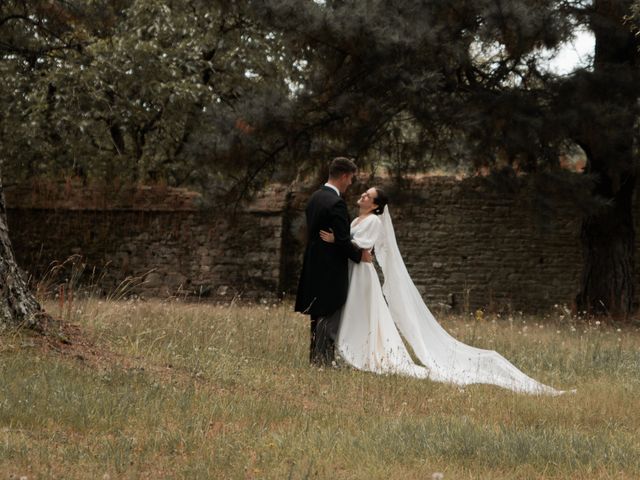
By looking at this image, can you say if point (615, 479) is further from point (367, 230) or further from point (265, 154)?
point (265, 154)

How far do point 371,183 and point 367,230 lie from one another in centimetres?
816

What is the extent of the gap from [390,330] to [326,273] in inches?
31.1

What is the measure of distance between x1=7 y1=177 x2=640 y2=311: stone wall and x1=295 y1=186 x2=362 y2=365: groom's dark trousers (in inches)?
332

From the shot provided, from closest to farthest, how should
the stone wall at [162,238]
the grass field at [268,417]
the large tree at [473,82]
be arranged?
the grass field at [268,417] → the large tree at [473,82] → the stone wall at [162,238]

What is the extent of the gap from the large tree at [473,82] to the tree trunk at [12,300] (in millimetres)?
7260

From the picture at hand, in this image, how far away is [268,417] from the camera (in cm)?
574

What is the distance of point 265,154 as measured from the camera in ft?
49.2

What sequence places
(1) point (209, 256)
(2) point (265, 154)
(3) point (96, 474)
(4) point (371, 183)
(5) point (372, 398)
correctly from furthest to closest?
(1) point (209, 256) < (4) point (371, 183) < (2) point (265, 154) < (5) point (372, 398) < (3) point (96, 474)

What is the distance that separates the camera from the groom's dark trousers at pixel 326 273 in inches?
318

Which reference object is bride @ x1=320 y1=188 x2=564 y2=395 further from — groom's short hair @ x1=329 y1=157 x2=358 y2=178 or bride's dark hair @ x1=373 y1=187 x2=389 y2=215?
groom's short hair @ x1=329 y1=157 x2=358 y2=178

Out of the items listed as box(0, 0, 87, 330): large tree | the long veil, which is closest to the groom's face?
the long veil

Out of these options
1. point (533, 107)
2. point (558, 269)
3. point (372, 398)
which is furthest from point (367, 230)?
point (558, 269)

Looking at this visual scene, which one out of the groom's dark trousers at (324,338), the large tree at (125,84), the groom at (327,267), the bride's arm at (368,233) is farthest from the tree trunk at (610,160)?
the groom's dark trousers at (324,338)

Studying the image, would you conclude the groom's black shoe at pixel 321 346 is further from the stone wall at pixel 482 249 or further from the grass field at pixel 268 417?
the stone wall at pixel 482 249
